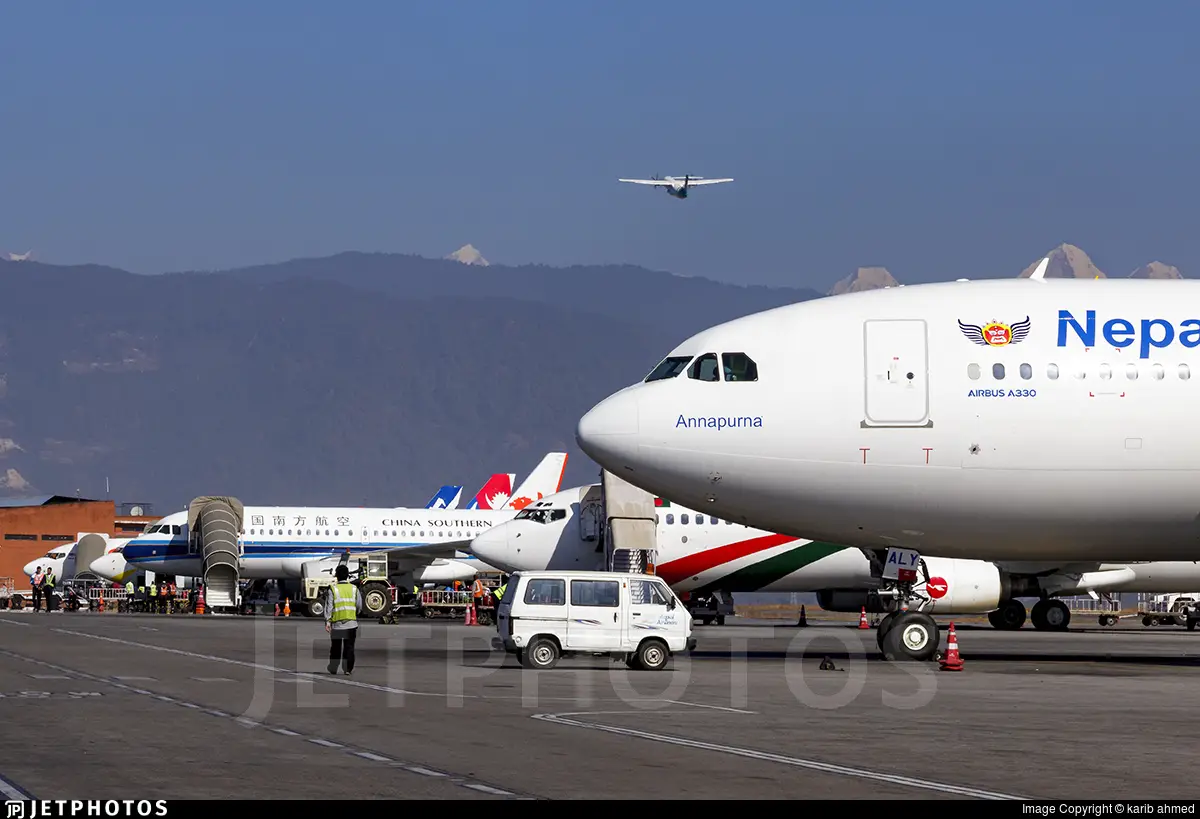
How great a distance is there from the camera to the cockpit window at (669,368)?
30.3 m

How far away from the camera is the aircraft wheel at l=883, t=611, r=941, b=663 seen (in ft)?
102

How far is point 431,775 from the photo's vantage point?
1535 centimetres

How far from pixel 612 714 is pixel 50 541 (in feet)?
419

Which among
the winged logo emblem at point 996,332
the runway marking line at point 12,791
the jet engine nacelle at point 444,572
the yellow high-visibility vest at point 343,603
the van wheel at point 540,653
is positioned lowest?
the runway marking line at point 12,791

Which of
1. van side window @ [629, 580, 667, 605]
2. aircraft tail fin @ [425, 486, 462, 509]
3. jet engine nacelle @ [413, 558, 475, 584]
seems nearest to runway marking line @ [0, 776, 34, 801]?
van side window @ [629, 580, 667, 605]

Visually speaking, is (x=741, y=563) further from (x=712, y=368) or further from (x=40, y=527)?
(x=40, y=527)

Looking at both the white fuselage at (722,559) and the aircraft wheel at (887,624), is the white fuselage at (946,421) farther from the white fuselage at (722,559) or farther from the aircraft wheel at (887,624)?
the white fuselage at (722,559)

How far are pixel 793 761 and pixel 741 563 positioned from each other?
34.6 metres

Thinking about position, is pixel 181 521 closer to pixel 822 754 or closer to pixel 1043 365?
pixel 1043 365

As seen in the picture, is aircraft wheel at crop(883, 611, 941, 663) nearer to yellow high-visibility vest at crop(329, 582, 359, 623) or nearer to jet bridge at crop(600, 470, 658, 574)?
yellow high-visibility vest at crop(329, 582, 359, 623)

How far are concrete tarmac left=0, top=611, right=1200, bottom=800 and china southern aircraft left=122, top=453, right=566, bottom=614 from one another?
133 feet

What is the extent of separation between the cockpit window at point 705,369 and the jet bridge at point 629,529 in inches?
815

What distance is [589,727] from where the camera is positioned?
19.8m

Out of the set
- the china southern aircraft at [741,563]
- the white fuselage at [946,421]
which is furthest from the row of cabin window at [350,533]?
the white fuselage at [946,421]
